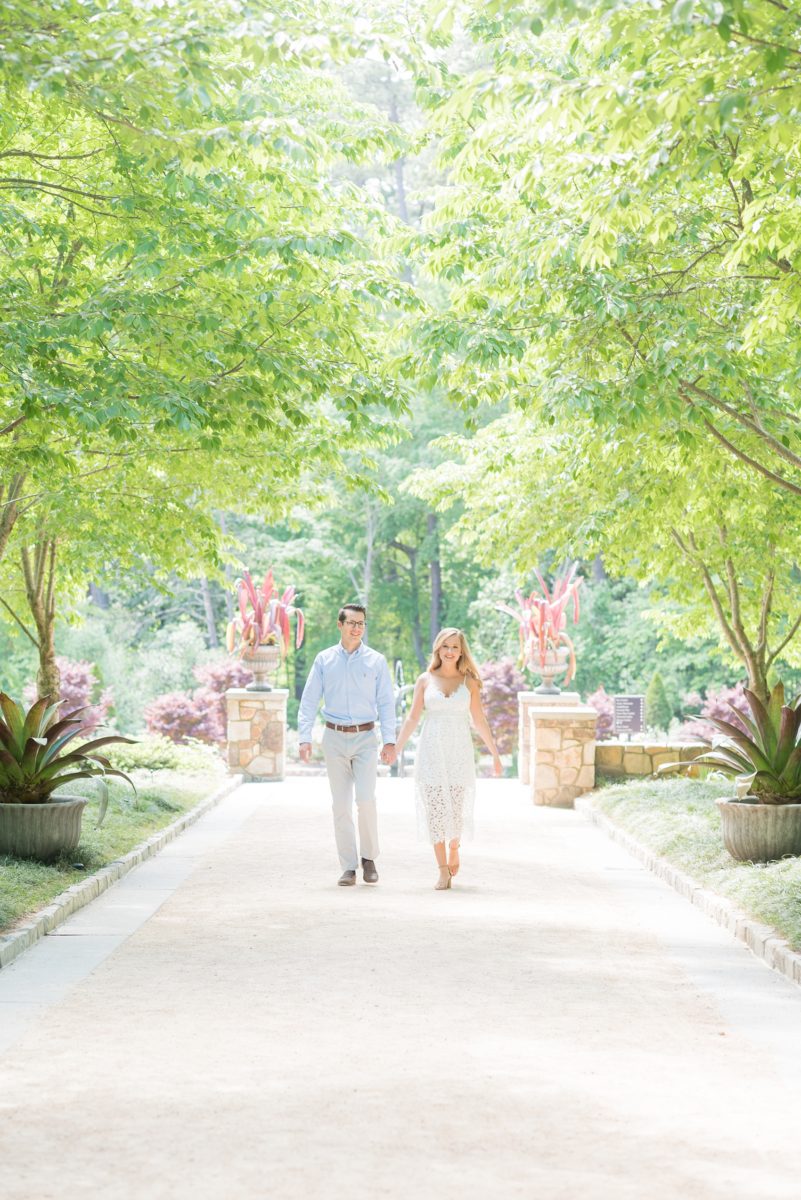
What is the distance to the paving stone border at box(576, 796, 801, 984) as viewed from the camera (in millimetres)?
7809

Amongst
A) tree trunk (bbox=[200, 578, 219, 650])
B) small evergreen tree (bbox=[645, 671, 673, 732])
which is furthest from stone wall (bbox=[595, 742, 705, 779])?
tree trunk (bbox=[200, 578, 219, 650])

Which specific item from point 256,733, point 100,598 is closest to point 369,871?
point 256,733

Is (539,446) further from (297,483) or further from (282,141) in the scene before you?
(282,141)

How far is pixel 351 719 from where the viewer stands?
1070 cm

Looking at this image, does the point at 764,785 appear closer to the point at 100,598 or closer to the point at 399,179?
the point at 100,598

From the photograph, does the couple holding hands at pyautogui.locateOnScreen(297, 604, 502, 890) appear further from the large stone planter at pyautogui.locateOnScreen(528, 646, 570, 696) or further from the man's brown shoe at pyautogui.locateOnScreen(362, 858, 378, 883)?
the large stone planter at pyautogui.locateOnScreen(528, 646, 570, 696)

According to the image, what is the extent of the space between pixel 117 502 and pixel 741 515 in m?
6.46

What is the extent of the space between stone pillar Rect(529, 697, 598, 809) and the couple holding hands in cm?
787

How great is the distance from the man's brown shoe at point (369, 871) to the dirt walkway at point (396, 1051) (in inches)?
9.5

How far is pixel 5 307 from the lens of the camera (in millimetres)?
10305

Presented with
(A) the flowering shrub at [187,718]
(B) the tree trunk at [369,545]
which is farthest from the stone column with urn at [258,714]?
(B) the tree trunk at [369,545]

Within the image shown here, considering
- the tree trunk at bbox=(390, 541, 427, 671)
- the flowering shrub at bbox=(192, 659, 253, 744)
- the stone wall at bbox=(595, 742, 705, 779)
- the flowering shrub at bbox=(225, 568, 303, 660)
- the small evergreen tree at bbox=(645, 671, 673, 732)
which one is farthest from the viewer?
the tree trunk at bbox=(390, 541, 427, 671)

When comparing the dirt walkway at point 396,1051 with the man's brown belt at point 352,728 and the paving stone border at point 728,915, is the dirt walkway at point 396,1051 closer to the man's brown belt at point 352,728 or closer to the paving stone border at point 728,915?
the paving stone border at point 728,915

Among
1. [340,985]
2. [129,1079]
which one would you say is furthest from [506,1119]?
[340,985]
